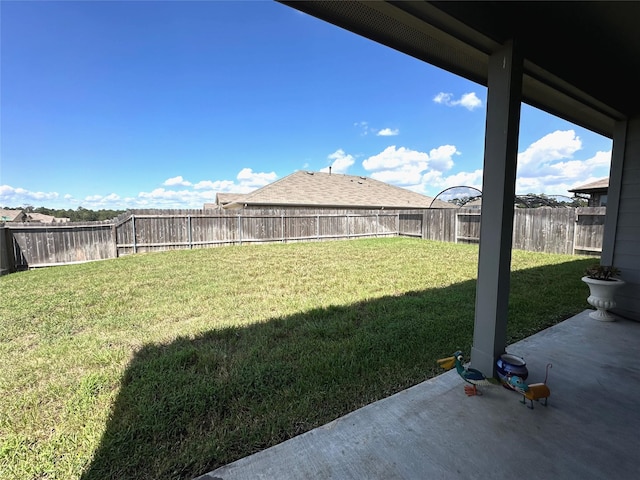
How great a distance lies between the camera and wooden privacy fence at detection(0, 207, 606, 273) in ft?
24.6

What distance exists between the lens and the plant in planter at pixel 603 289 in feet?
10.2

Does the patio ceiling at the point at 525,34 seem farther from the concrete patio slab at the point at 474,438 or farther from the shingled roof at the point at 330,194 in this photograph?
the shingled roof at the point at 330,194

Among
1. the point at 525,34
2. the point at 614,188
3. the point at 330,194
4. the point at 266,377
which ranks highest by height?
the point at 330,194

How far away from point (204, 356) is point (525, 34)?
3.35 metres

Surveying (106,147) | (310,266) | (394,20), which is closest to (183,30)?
(310,266)

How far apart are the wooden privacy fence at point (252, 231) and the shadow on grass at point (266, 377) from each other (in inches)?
249

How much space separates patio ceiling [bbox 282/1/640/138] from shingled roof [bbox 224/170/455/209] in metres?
13.2

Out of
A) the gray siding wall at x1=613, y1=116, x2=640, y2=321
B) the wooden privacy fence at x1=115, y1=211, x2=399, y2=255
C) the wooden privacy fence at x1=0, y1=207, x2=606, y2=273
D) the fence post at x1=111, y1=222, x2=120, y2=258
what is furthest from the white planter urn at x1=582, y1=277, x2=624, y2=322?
the fence post at x1=111, y1=222, x2=120, y2=258

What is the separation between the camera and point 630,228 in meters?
3.30

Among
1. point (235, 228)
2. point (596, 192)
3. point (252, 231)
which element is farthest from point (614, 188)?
point (596, 192)

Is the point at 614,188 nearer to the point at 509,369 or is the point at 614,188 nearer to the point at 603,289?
the point at 603,289

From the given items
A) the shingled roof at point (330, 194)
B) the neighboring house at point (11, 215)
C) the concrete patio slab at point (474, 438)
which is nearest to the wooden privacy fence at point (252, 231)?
the shingled roof at point (330, 194)

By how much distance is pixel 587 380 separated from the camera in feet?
6.70

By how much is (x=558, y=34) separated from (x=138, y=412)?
372 cm
